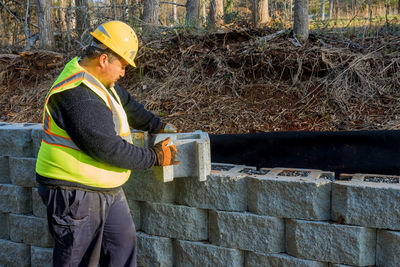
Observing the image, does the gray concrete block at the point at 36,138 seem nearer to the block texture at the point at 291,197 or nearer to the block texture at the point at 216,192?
the block texture at the point at 216,192

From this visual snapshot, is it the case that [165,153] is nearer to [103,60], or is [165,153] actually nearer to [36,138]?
[103,60]

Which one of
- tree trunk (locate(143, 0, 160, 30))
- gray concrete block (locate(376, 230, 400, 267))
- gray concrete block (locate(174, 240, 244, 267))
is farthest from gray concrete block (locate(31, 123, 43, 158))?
tree trunk (locate(143, 0, 160, 30))

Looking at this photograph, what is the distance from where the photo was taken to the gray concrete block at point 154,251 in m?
3.73

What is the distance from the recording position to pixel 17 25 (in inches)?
444

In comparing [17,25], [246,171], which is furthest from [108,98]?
[17,25]

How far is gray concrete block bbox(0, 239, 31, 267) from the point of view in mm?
4316

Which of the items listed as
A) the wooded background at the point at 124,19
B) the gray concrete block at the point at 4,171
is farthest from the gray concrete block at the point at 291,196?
the wooded background at the point at 124,19

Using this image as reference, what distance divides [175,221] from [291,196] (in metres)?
1.14

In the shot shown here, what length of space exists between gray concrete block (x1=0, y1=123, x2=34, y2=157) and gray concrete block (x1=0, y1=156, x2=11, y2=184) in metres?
0.13

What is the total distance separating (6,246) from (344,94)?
15.6 feet

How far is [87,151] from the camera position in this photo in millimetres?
2641

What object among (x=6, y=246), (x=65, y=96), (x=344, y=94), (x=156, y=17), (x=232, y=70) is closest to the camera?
(x=65, y=96)

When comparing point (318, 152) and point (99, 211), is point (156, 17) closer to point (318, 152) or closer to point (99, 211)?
point (318, 152)

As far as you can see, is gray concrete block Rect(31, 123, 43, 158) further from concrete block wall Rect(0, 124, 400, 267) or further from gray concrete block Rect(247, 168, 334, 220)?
gray concrete block Rect(247, 168, 334, 220)
